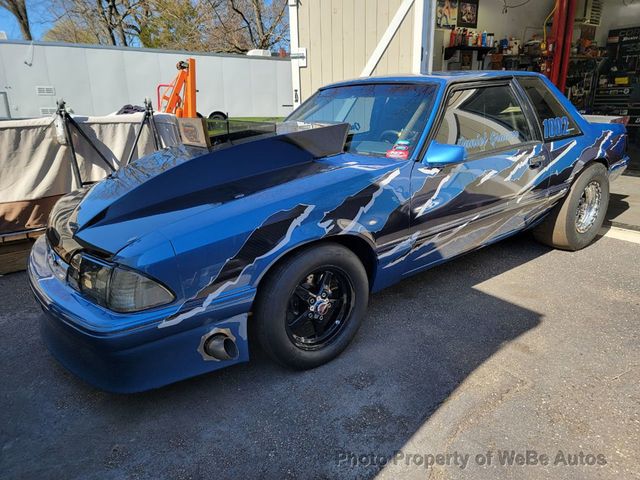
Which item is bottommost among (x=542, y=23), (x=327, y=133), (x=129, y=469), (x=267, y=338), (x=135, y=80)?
(x=129, y=469)

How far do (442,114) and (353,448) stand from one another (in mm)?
2019

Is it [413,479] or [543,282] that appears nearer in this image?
[413,479]

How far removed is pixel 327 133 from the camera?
2.88 meters

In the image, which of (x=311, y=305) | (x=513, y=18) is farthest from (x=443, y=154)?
(x=513, y=18)

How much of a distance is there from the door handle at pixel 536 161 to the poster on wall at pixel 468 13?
616cm

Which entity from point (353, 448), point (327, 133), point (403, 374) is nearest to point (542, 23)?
point (327, 133)

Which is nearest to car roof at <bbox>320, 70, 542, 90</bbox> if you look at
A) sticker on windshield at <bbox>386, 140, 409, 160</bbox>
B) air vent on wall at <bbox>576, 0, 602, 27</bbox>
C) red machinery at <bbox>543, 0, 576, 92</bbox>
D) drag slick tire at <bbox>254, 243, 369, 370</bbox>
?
sticker on windshield at <bbox>386, 140, 409, 160</bbox>

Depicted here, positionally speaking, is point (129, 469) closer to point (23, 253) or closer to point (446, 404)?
point (446, 404)

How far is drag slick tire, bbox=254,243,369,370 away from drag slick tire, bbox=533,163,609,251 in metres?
2.32

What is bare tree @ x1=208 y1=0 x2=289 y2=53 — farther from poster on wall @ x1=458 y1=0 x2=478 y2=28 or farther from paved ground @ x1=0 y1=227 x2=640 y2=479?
paved ground @ x1=0 y1=227 x2=640 y2=479

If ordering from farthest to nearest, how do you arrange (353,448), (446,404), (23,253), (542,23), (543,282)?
(542,23) < (23,253) < (543,282) < (446,404) < (353,448)

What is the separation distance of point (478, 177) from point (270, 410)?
6.47ft

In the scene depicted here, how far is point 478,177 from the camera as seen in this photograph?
10.0 ft

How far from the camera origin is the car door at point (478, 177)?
284 centimetres
